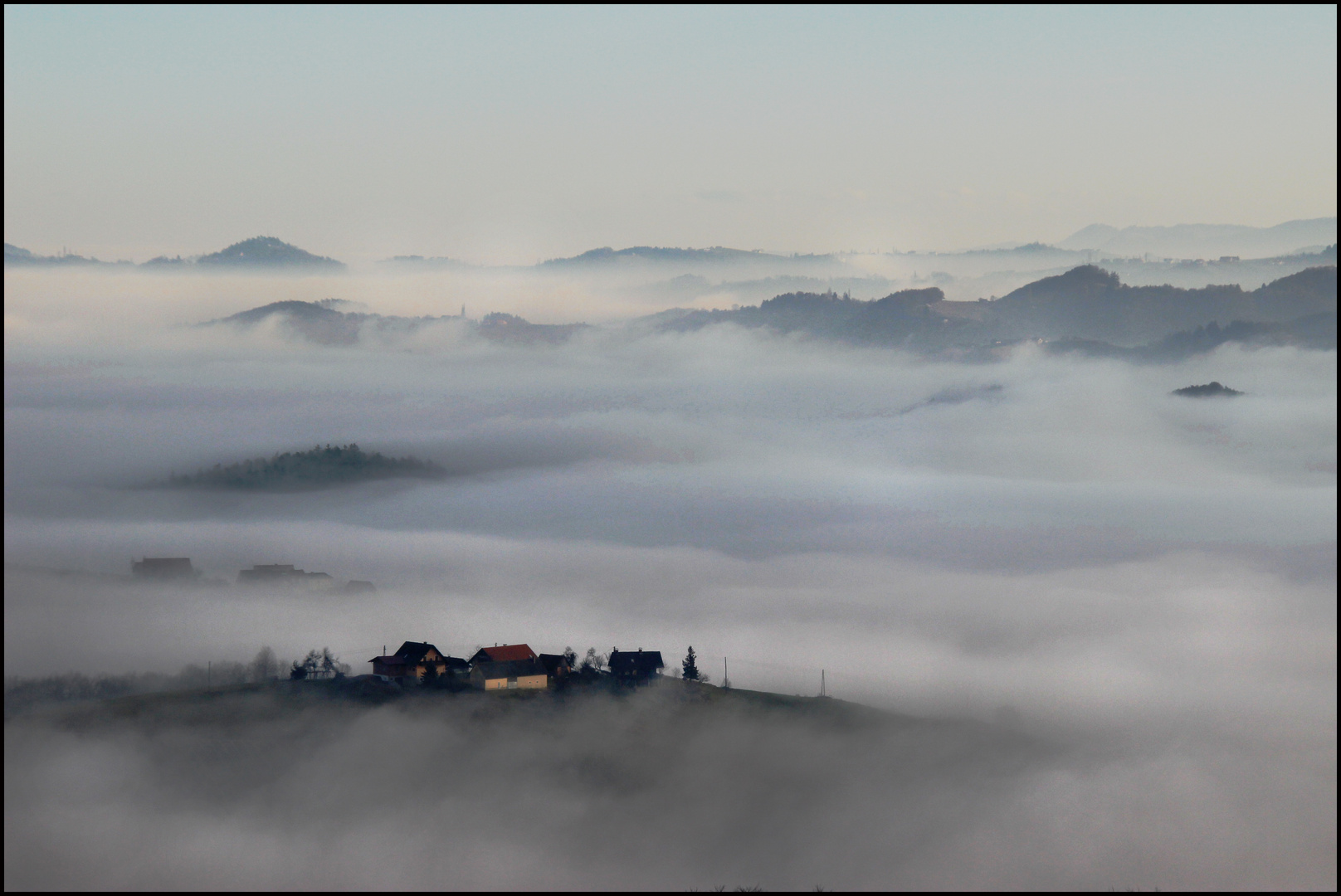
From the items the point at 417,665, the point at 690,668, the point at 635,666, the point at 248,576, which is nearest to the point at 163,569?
the point at 248,576

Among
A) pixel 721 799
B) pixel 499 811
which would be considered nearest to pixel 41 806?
pixel 499 811

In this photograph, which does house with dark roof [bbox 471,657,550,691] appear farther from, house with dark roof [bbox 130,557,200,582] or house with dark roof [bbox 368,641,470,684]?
house with dark roof [bbox 130,557,200,582]

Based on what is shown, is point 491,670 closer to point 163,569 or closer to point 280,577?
point 280,577

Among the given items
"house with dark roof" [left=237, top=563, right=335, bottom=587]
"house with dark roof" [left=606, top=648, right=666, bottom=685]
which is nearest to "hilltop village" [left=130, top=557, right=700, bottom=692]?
"house with dark roof" [left=606, top=648, right=666, bottom=685]

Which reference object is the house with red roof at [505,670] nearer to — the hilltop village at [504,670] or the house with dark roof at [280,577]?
the hilltop village at [504,670]

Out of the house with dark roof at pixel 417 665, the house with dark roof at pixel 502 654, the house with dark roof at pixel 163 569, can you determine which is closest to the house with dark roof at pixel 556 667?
the house with dark roof at pixel 502 654
